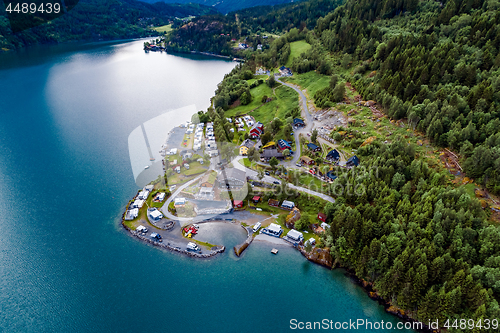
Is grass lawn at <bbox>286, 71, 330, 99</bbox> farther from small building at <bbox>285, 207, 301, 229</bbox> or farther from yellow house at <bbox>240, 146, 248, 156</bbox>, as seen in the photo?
small building at <bbox>285, 207, 301, 229</bbox>

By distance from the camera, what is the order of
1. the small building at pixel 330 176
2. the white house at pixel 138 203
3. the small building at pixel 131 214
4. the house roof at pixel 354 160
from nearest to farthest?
the small building at pixel 131 214 → the white house at pixel 138 203 → the small building at pixel 330 176 → the house roof at pixel 354 160

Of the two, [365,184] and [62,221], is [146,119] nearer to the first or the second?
[62,221]

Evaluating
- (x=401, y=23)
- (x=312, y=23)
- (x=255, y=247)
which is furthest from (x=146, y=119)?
(x=312, y=23)

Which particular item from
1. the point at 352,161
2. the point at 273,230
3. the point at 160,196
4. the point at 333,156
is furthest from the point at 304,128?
the point at 160,196

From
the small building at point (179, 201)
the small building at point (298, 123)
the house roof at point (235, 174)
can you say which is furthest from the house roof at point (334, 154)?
the small building at point (179, 201)

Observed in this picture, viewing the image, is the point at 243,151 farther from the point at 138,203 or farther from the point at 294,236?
the point at 294,236

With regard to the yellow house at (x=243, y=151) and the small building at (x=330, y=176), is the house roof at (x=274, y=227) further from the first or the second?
the yellow house at (x=243, y=151)
